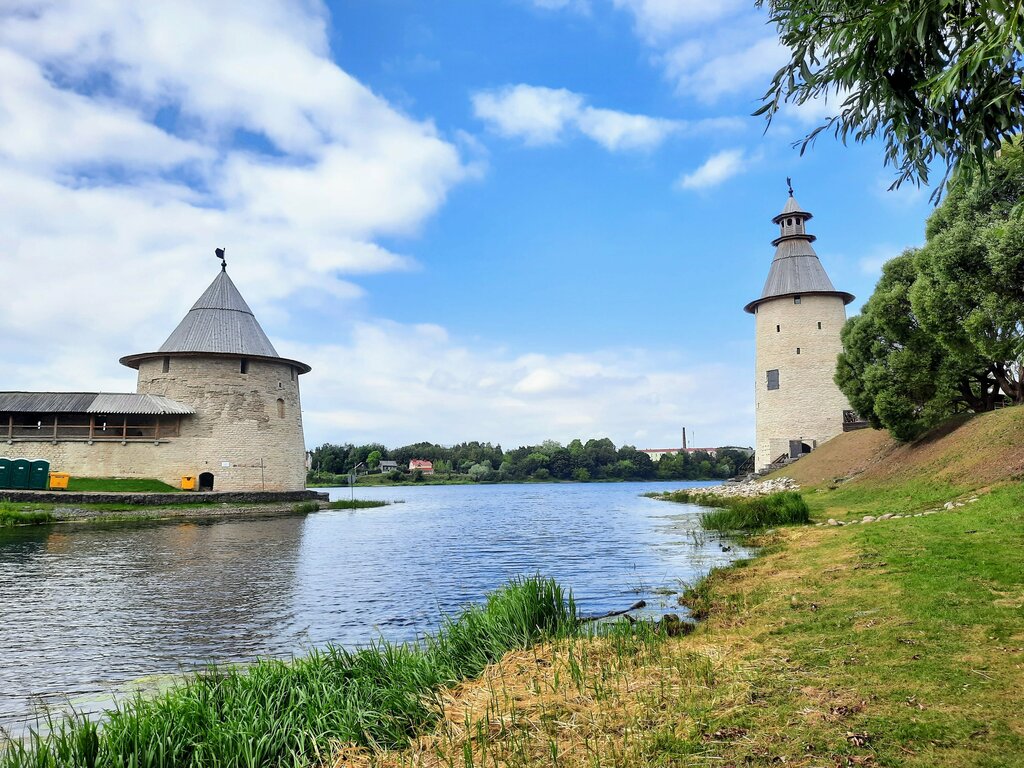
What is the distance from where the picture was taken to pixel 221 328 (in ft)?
133

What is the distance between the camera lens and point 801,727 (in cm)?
391

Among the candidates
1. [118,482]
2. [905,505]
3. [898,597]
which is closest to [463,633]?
[898,597]

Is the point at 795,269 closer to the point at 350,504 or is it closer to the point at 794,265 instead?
the point at 794,265

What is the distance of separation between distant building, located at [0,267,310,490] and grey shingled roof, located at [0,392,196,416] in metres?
0.05

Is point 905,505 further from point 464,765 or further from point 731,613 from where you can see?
point 464,765

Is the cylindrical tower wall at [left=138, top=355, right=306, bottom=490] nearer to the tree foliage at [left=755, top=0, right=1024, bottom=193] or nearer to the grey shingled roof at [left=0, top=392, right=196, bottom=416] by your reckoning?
the grey shingled roof at [left=0, top=392, right=196, bottom=416]

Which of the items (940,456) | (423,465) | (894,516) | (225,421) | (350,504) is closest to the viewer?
(894,516)

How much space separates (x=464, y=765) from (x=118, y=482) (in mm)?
38786

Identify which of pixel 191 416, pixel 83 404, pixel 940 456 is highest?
pixel 83 404

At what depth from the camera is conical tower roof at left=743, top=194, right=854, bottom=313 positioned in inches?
1649

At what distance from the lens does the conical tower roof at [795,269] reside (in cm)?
4188

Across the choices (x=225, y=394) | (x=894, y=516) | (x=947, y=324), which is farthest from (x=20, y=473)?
(x=947, y=324)

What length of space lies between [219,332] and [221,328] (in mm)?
367

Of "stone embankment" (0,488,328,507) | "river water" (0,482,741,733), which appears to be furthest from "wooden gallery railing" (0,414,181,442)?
"river water" (0,482,741,733)
